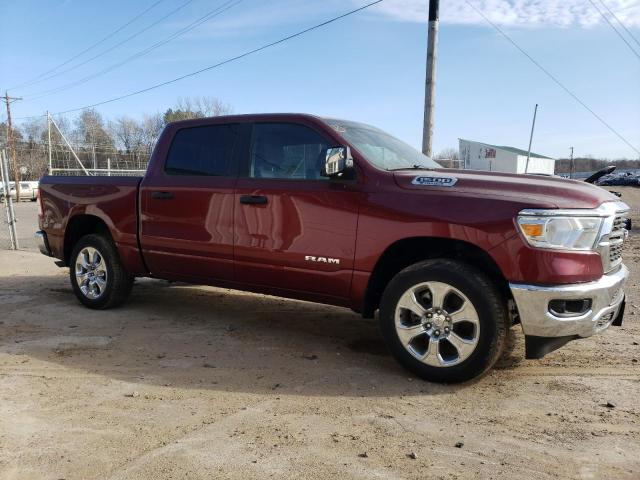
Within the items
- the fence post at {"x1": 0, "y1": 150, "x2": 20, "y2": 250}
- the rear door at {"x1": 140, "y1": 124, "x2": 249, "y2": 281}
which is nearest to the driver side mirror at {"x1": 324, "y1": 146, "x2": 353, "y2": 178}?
the rear door at {"x1": 140, "y1": 124, "x2": 249, "y2": 281}

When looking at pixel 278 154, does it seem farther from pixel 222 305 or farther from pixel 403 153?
pixel 222 305

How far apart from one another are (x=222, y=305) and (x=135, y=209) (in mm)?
1549

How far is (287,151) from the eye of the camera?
4543mm

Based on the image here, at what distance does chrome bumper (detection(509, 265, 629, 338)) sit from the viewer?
335 cm

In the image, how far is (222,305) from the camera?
623cm

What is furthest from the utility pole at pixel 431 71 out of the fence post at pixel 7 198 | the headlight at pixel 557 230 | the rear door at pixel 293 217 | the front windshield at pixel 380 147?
the fence post at pixel 7 198

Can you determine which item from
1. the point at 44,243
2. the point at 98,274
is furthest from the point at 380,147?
the point at 44,243

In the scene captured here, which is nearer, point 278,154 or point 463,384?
point 463,384

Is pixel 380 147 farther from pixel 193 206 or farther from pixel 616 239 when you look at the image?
pixel 616 239

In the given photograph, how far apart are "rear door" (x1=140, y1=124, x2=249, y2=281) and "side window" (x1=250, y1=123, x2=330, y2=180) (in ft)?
0.80

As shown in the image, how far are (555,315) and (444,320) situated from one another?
715 millimetres

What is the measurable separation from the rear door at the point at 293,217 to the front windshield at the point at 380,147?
0.81 ft

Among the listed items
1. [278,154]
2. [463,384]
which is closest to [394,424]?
[463,384]

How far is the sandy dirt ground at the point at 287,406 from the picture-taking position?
8.79ft
